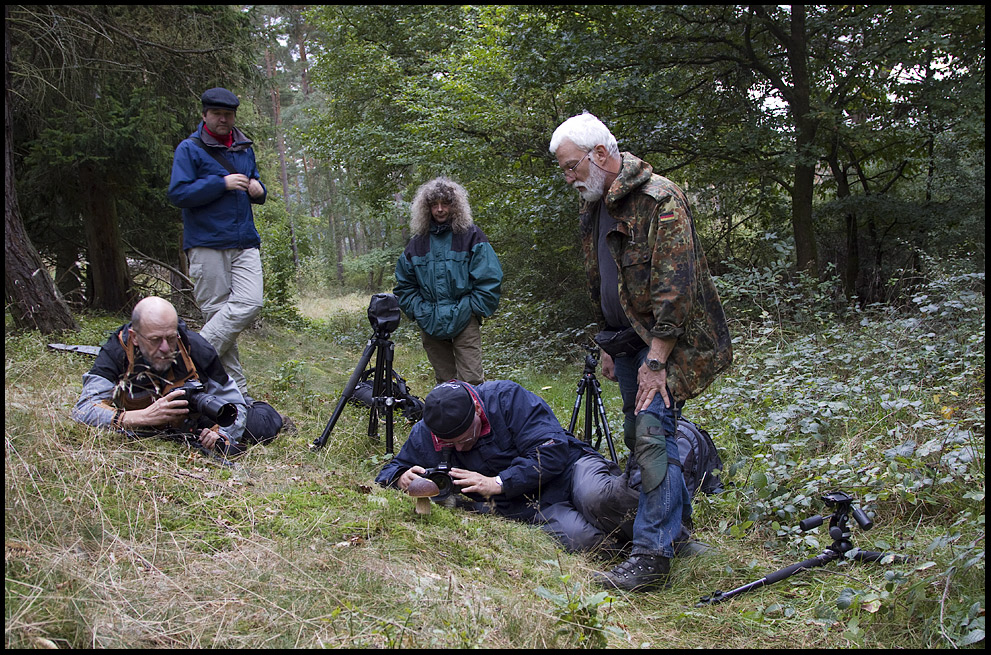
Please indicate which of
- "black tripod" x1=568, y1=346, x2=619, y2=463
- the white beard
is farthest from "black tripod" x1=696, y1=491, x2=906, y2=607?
the white beard

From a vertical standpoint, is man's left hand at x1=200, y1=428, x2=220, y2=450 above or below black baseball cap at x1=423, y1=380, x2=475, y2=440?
below

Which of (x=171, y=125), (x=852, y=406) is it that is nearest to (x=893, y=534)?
(x=852, y=406)

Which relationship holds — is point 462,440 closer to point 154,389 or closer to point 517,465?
point 517,465

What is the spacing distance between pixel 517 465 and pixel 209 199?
2.70 m

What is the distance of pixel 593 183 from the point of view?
3021mm

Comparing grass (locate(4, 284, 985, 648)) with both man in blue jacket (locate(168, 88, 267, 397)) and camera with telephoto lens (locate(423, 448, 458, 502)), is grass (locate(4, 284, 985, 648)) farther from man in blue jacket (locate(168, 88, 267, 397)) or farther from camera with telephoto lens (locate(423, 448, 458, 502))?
man in blue jacket (locate(168, 88, 267, 397))

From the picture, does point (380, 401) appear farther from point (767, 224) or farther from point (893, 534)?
point (767, 224)

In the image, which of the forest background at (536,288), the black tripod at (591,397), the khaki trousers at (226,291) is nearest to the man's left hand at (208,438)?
the forest background at (536,288)

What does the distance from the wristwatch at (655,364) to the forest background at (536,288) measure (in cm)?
90

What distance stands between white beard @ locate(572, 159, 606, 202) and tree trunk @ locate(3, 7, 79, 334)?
5119 mm

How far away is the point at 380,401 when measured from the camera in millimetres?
4359

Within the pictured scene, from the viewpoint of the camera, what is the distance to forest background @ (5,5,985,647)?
90.9 inches

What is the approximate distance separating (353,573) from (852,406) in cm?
349

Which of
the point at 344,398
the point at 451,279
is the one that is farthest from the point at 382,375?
the point at 451,279
